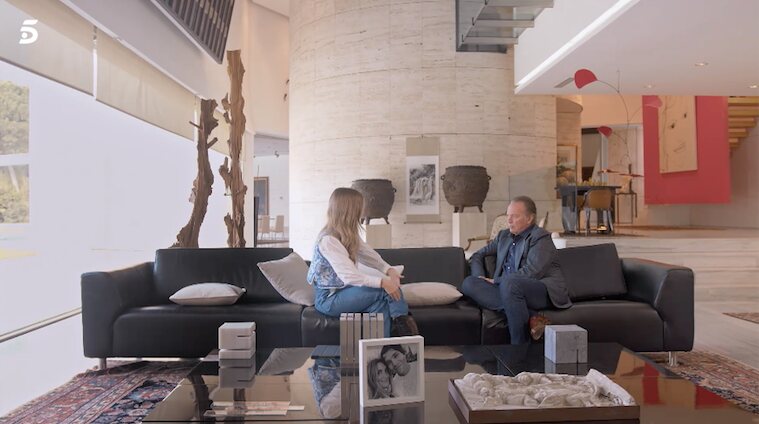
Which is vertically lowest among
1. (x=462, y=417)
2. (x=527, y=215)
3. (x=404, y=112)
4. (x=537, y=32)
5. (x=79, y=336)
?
(x=79, y=336)

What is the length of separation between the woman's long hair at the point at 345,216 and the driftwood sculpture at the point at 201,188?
3.74 meters

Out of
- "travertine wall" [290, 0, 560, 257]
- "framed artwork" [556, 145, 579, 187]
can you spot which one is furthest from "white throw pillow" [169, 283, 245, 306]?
"framed artwork" [556, 145, 579, 187]

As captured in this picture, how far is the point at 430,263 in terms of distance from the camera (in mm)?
4867

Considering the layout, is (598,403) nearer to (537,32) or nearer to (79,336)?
(79,336)

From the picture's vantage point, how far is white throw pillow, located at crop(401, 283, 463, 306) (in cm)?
433

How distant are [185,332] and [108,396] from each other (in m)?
0.65

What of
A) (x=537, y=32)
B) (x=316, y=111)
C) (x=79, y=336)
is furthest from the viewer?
(x=316, y=111)

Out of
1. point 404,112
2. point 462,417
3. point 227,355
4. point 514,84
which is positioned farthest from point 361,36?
point 462,417

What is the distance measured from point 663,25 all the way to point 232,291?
14.8 ft

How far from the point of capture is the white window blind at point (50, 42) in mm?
4957

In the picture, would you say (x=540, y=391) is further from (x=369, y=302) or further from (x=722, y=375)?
(x=722, y=375)

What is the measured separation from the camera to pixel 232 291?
4461 millimetres

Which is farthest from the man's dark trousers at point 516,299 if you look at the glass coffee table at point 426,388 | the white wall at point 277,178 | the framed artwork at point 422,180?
the white wall at point 277,178

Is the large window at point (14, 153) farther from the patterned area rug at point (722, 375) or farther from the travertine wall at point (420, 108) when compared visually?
the patterned area rug at point (722, 375)
